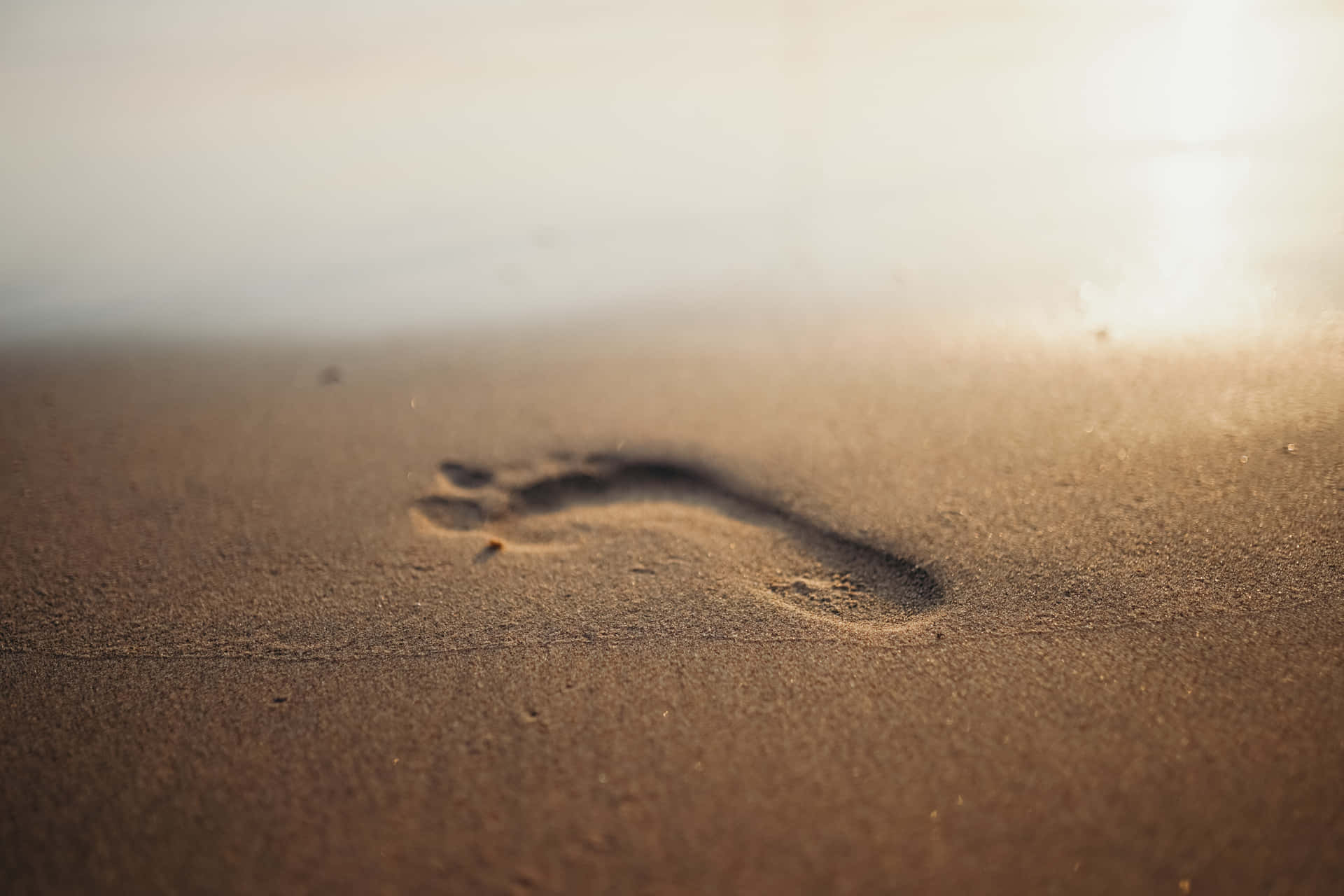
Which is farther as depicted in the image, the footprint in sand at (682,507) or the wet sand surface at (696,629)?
the footprint in sand at (682,507)

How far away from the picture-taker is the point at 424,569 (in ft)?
5.78

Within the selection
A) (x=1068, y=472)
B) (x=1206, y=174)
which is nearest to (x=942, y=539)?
(x=1068, y=472)

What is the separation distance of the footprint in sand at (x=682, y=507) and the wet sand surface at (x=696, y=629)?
0.01 metres

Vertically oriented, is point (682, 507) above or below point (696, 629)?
above

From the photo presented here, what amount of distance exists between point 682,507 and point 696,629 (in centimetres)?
46

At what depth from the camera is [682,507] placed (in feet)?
6.48

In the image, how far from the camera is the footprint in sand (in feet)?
5.39

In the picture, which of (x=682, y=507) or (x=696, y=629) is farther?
(x=682, y=507)

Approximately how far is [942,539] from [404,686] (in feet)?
3.75

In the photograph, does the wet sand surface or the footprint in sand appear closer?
the wet sand surface

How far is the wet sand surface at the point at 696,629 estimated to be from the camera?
1.18 meters

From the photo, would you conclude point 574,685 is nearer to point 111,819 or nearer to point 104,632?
point 111,819

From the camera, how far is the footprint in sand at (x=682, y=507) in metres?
1.64

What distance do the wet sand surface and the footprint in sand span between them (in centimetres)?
1
